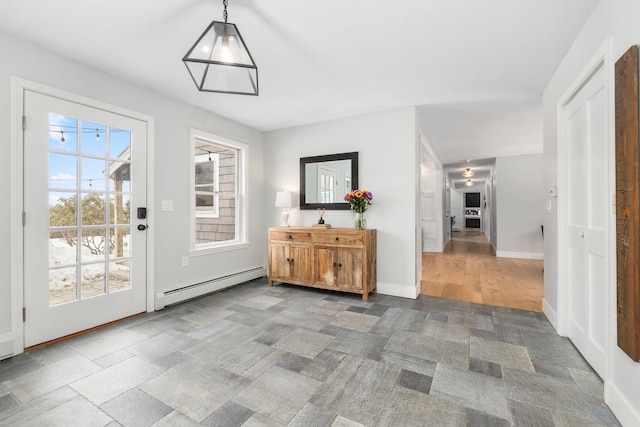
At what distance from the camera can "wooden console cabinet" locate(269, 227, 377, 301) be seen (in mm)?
3486

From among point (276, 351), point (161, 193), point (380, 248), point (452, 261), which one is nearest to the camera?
point (276, 351)

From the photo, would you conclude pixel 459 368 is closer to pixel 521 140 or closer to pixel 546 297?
pixel 546 297

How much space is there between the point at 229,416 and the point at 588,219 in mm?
2654

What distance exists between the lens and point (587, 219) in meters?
2.03

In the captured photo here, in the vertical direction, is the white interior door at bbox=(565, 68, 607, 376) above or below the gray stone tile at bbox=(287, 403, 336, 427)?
above

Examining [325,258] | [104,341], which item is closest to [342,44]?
[325,258]

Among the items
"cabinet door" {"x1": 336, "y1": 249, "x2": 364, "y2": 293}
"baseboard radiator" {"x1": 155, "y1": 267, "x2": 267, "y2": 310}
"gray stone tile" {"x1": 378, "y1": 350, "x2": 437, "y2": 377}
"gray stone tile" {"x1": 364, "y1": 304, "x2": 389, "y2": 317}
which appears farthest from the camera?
"cabinet door" {"x1": 336, "y1": 249, "x2": 364, "y2": 293}

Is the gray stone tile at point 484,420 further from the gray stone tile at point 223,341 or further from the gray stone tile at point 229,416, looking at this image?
the gray stone tile at point 223,341

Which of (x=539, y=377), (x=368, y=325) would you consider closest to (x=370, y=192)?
(x=368, y=325)

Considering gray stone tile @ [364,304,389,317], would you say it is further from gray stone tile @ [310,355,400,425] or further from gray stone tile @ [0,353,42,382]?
gray stone tile @ [0,353,42,382]

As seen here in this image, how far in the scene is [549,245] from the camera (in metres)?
2.80

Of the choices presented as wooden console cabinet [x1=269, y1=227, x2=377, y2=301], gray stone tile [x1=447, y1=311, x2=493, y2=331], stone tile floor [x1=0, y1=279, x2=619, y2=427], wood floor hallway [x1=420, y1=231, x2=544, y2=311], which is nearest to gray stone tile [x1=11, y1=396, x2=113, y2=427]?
stone tile floor [x1=0, y1=279, x2=619, y2=427]

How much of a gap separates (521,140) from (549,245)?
3162mm

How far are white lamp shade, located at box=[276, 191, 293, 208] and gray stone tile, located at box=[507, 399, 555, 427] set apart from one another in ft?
10.7
